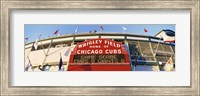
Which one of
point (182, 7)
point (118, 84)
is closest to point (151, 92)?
point (118, 84)

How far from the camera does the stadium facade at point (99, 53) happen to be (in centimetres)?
372

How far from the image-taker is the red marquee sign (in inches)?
146

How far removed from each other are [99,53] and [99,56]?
1.1 inches

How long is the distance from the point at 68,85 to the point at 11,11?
0.85 m

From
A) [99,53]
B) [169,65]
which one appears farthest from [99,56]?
[169,65]

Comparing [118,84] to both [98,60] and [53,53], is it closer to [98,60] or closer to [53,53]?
[98,60]

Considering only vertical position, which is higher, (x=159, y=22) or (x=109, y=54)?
(x=159, y=22)

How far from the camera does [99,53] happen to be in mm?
3732

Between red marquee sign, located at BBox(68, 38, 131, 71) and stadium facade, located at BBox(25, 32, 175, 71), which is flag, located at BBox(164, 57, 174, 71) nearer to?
stadium facade, located at BBox(25, 32, 175, 71)

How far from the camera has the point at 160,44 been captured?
376 centimetres

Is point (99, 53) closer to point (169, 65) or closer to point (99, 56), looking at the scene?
point (99, 56)

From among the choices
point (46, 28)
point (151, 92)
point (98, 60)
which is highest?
point (46, 28)

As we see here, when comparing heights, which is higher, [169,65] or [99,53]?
[99,53]

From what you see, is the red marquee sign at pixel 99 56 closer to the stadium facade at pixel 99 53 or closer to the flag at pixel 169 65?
the stadium facade at pixel 99 53
